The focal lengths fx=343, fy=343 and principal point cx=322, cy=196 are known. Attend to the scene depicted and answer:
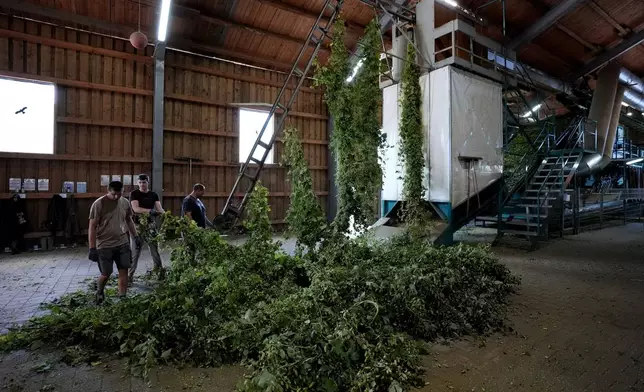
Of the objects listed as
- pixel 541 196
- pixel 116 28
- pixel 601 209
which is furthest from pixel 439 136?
pixel 116 28

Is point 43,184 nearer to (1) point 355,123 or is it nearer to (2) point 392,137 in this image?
(1) point 355,123

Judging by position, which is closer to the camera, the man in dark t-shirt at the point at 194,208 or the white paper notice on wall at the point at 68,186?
the man in dark t-shirt at the point at 194,208

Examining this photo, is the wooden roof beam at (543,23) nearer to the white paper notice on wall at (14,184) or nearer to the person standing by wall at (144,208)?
the person standing by wall at (144,208)

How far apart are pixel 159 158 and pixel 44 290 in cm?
526

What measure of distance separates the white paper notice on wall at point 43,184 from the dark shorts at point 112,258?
19.5 ft

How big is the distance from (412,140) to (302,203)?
4181 mm

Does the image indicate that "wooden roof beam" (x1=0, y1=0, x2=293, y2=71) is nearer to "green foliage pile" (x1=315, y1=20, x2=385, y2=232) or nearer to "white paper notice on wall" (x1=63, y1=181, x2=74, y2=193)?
"white paper notice on wall" (x1=63, y1=181, x2=74, y2=193)

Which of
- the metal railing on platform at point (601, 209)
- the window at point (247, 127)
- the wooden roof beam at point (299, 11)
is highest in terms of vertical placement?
the wooden roof beam at point (299, 11)

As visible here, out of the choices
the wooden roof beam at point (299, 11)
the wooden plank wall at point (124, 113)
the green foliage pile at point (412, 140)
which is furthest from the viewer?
the wooden roof beam at point (299, 11)

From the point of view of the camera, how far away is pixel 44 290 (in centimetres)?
539

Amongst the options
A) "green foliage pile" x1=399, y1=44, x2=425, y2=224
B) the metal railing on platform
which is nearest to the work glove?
"green foliage pile" x1=399, y1=44, x2=425, y2=224

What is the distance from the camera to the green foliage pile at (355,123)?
6730 millimetres

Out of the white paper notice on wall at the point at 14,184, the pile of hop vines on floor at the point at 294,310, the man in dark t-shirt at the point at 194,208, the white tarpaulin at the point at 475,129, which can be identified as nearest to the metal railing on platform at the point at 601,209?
the white tarpaulin at the point at 475,129

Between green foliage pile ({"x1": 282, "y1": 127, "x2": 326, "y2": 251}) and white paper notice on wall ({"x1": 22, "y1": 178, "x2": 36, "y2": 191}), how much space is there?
23.8 feet
